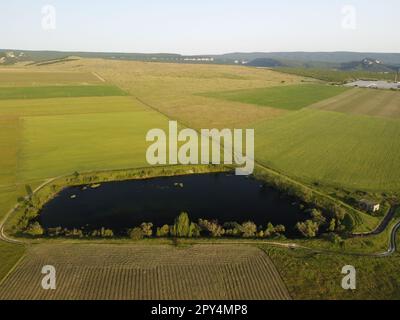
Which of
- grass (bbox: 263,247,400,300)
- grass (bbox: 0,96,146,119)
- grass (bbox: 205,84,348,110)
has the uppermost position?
grass (bbox: 205,84,348,110)

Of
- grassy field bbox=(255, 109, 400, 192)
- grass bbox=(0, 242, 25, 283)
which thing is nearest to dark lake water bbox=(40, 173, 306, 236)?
grass bbox=(0, 242, 25, 283)

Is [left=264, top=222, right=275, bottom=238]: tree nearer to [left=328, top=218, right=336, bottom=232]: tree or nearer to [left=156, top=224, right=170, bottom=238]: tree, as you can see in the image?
[left=328, top=218, right=336, bottom=232]: tree

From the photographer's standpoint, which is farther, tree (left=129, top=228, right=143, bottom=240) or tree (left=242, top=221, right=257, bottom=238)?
tree (left=242, top=221, right=257, bottom=238)

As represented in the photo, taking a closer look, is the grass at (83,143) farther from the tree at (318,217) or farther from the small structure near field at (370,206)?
the small structure near field at (370,206)

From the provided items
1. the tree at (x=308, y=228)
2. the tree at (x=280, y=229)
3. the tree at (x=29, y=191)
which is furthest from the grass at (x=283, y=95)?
the tree at (x=29, y=191)

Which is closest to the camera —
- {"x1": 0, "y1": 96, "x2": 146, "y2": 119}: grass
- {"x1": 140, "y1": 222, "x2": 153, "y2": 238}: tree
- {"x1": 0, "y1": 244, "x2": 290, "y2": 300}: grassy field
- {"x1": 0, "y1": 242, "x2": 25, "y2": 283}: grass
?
{"x1": 0, "y1": 244, "x2": 290, "y2": 300}: grassy field

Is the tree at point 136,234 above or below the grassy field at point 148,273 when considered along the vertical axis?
above
